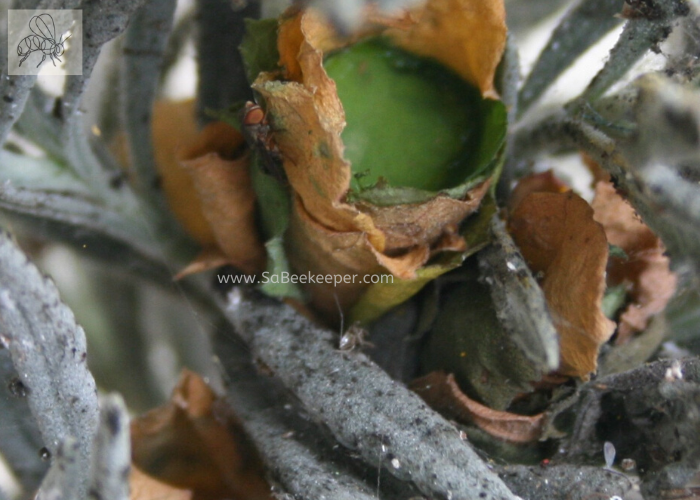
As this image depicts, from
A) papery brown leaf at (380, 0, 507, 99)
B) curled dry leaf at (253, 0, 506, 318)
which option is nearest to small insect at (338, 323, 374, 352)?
curled dry leaf at (253, 0, 506, 318)

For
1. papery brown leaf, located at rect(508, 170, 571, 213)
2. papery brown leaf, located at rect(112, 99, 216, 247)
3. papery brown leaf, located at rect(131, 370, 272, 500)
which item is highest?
papery brown leaf, located at rect(508, 170, 571, 213)

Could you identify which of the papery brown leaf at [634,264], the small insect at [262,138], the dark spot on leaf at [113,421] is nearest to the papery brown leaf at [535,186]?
the papery brown leaf at [634,264]

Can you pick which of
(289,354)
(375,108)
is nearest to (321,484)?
(289,354)

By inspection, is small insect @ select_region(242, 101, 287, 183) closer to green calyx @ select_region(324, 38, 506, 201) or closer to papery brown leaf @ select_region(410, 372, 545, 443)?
green calyx @ select_region(324, 38, 506, 201)

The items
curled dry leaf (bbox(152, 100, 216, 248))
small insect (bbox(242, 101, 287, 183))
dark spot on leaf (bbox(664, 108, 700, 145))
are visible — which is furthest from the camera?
curled dry leaf (bbox(152, 100, 216, 248))

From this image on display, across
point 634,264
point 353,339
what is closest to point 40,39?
point 353,339

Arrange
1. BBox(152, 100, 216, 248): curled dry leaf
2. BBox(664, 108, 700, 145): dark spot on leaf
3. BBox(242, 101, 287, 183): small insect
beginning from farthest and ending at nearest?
BBox(152, 100, 216, 248): curled dry leaf, BBox(242, 101, 287, 183): small insect, BBox(664, 108, 700, 145): dark spot on leaf

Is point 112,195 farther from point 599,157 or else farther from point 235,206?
point 599,157
